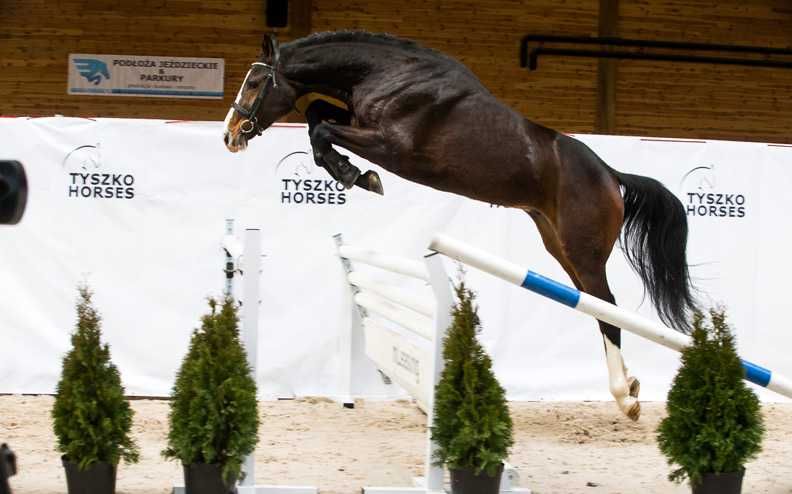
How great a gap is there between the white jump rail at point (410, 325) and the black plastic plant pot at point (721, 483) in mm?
697

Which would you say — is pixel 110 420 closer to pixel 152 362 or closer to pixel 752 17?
pixel 152 362

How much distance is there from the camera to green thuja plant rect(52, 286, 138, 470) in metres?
3.65

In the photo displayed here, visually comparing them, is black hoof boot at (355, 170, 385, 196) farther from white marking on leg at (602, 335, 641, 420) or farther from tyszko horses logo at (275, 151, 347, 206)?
tyszko horses logo at (275, 151, 347, 206)

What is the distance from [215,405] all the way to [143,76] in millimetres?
7747

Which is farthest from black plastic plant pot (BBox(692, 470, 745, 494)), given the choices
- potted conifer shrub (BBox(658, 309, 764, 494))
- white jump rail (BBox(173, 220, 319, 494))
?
white jump rail (BBox(173, 220, 319, 494))

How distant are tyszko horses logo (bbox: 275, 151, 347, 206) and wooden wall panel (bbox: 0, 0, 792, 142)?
477cm

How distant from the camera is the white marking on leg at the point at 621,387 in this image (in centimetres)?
491

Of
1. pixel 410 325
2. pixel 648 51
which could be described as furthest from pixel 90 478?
pixel 648 51

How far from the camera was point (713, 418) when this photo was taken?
3670 mm

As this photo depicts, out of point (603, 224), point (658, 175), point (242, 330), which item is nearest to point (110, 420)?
point (242, 330)

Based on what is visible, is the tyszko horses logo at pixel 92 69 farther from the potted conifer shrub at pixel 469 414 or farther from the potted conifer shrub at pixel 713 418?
the potted conifer shrub at pixel 713 418

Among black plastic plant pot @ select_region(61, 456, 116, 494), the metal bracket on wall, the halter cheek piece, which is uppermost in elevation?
the metal bracket on wall

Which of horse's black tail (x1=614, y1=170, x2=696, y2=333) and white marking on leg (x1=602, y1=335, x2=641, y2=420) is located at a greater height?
horse's black tail (x1=614, y1=170, x2=696, y2=333)

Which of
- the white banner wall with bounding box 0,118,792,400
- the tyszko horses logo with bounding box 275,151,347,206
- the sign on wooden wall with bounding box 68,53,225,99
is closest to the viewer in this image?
the white banner wall with bounding box 0,118,792,400
